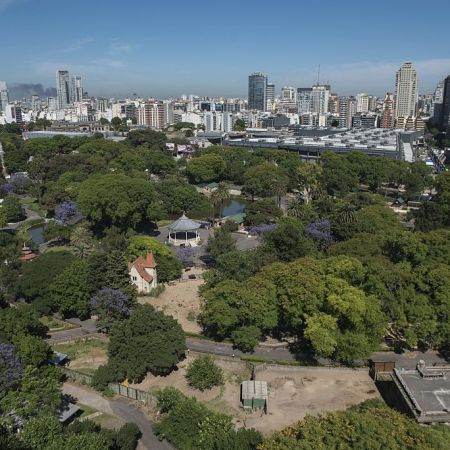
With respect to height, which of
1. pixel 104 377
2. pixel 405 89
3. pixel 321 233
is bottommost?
pixel 104 377

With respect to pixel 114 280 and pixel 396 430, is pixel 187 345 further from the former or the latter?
pixel 396 430

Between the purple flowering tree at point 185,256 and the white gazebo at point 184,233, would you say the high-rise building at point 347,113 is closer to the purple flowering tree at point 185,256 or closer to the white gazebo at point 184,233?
the white gazebo at point 184,233

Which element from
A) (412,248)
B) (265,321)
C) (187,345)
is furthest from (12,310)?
(412,248)

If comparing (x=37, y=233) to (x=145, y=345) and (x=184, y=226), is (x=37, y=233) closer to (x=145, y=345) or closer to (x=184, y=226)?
(x=184, y=226)

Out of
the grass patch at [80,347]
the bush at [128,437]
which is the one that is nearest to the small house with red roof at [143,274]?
the grass patch at [80,347]

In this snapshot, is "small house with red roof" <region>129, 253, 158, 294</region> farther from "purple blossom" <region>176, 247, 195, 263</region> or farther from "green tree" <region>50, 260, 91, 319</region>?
"green tree" <region>50, 260, 91, 319</region>

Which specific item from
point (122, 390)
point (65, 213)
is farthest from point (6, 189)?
point (122, 390)
